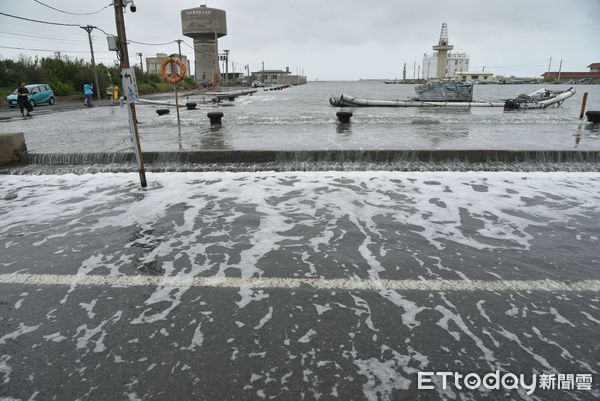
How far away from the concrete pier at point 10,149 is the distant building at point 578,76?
679ft

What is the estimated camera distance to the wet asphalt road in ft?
9.02

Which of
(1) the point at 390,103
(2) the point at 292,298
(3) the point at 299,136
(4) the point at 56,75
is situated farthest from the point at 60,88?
(2) the point at 292,298

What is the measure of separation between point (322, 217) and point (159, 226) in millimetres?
2584


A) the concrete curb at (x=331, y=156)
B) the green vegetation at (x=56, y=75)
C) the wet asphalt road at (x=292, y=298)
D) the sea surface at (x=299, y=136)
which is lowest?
the wet asphalt road at (x=292, y=298)

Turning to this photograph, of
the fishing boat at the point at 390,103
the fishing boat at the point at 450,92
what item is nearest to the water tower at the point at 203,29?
the fishing boat at the point at 450,92

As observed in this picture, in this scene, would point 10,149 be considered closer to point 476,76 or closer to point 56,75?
point 56,75

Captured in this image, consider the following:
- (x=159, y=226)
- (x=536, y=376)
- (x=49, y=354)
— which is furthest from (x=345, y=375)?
(x=159, y=226)

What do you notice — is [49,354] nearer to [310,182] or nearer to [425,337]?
[425,337]

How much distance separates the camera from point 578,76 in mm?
174750

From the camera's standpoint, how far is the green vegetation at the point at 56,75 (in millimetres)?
33000

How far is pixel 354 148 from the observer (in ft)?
32.7

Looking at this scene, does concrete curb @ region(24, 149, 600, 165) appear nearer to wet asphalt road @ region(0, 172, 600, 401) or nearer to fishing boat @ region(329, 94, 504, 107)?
wet asphalt road @ region(0, 172, 600, 401)

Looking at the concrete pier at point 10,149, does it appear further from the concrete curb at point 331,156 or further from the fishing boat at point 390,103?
the fishing boat at point 390,103

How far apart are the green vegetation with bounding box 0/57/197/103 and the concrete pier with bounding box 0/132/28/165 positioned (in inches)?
1016
